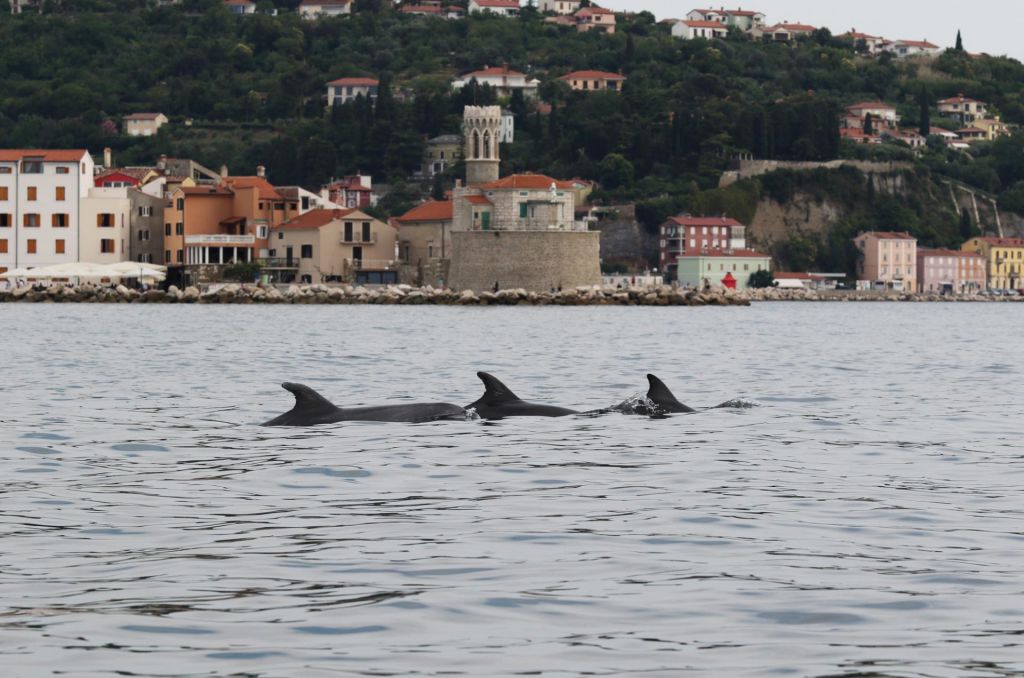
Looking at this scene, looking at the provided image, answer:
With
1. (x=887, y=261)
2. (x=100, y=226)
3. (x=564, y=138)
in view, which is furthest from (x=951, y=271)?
(x=100, y=226)

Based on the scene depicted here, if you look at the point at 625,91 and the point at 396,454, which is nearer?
the point at 396,454

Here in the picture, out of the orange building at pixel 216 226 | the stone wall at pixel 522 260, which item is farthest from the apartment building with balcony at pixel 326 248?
the stone wall at pixel 522 260

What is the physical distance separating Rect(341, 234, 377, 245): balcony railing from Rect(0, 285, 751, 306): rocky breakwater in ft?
19.0

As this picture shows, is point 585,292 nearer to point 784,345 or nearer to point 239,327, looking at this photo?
point 239,327

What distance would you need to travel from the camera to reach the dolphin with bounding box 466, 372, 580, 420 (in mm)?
19078

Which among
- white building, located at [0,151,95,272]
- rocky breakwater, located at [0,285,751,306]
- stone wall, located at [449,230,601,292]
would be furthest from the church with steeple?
white building, located at [0,151,95,272]

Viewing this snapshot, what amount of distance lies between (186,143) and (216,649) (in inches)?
6420

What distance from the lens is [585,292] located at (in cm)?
9344

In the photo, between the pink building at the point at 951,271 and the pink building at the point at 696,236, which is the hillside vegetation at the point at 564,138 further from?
the pink building at the point at 951,271

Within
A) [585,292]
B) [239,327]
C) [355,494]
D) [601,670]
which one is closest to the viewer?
[601,670]

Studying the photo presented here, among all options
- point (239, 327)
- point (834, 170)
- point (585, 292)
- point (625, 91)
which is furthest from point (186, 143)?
point (239, 327)

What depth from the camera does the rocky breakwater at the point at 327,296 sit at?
89619mm

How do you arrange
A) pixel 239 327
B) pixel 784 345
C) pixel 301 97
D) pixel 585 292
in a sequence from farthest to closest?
pixel 301 97
pixel 585 292
pixel 239 327
pixel 784 345

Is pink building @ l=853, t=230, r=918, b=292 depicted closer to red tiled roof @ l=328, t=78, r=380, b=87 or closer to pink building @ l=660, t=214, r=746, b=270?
pink building @ l=660, t=214, r=746, b=270
